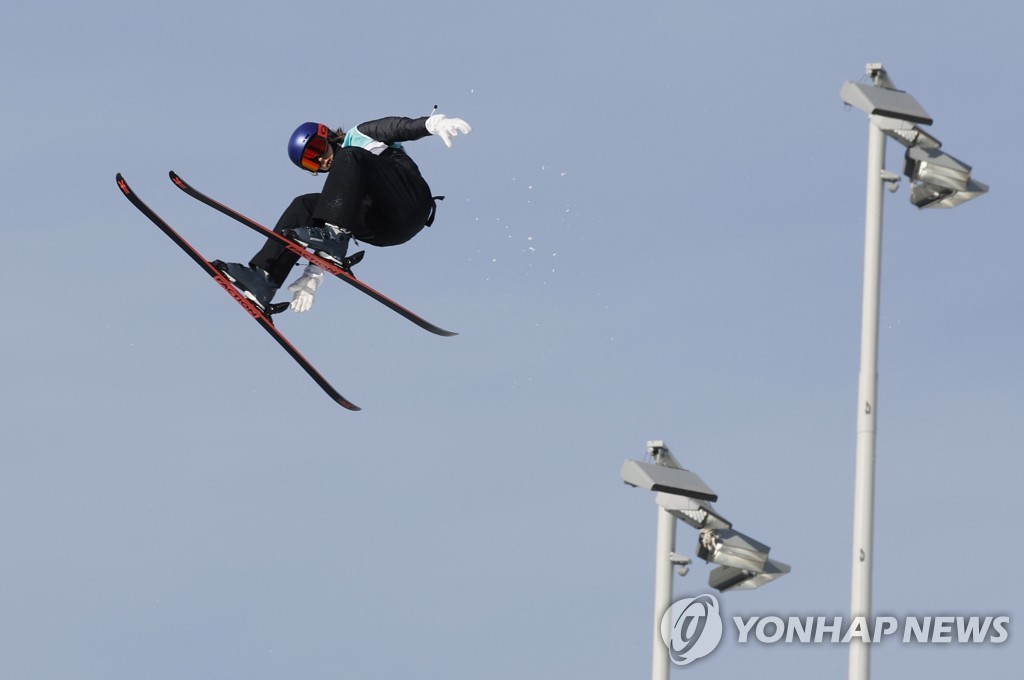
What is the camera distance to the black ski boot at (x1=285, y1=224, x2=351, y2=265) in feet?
56.0

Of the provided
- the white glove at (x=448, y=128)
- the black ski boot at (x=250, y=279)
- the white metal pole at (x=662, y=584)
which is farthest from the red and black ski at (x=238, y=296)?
the white metal pole at (x=662, y=584)

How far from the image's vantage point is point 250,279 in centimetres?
1738

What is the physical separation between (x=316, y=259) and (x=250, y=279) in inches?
23.8

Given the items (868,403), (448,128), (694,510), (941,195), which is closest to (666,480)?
(694,510)

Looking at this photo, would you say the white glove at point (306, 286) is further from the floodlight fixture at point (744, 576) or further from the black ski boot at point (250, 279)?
the floodlight fixture at point (744, 576)

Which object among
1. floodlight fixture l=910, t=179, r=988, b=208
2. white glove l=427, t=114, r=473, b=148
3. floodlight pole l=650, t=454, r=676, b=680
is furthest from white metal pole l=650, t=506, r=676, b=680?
white glove l=427, t=114, r=473, b=148

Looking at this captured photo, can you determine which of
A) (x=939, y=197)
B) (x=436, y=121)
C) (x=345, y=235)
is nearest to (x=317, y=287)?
(x=345, y=235)

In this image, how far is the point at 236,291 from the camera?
57.5 ft

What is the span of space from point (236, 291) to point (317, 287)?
689 millimetres

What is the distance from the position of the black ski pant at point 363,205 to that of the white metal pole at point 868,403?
507cm

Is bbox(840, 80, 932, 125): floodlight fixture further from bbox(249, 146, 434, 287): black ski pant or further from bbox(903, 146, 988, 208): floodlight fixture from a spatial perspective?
bbox(249, 146, 434, 287): black ski pant

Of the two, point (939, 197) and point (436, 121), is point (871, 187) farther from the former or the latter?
point (436, 121)

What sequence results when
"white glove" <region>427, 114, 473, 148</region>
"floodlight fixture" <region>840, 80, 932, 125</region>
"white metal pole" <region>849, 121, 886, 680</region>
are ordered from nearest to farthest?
"white metal pole" <region>849, 121, 886, 680</region> < "floodlight fixture" <region>840, 80, 932, 125</region> < "white glove" <region>427, 114, 473, 148</region>

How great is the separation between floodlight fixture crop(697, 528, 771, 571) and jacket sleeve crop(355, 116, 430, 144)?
17.0 feet
